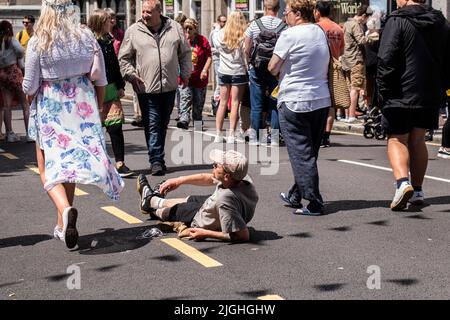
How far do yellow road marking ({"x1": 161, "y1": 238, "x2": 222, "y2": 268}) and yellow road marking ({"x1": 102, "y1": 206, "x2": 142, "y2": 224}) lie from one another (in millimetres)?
825

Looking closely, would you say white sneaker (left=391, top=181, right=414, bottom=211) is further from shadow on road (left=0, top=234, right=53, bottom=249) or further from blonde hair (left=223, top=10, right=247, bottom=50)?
blonde hair (left=223, top=10, right=247, bottom=50)

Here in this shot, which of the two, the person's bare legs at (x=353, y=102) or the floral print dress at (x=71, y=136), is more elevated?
the floral print dress at (x=71, y=136)

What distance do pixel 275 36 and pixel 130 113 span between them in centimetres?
815

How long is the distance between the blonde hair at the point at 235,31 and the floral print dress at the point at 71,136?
700cm

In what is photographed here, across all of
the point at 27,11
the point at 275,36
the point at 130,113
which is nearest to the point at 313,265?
the point at 275,36

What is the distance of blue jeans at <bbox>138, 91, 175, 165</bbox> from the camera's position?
10961 millimetres

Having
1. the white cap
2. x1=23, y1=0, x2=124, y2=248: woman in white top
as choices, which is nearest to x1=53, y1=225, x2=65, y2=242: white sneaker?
x1=23, y1=0, x2=124, y2=248: woman in white top

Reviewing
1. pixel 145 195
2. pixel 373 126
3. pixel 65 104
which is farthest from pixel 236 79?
pixel 65 104

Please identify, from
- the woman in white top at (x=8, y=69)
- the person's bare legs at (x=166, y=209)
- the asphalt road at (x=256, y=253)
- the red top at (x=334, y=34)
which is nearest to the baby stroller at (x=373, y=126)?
the red top at (x=334, y=34)

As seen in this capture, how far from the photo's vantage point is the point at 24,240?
7625mm

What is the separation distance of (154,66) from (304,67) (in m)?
2.82

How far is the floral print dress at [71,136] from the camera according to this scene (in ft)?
24.0

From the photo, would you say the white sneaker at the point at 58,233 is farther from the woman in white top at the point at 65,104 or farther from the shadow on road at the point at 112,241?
Answer: the shadow on road at the point at 112,241
